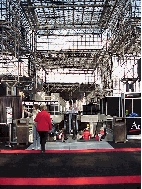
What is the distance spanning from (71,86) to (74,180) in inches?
1555

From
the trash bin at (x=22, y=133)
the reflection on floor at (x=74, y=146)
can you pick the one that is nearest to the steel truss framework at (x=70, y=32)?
the trash bin at (x=22, y=133)

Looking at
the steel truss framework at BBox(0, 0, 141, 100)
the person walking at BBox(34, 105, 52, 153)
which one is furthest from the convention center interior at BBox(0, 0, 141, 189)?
the person walking at BBox(34, 105, 52, 153)

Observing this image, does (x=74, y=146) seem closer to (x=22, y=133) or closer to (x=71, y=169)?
(x=22, y=133)

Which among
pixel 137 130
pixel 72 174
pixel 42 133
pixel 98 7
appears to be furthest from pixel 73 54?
pixel 72 174

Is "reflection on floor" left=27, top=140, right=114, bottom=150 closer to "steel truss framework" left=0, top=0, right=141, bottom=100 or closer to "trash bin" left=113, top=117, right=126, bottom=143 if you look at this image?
"trash bin" left=113, top=117, right=126, bottom=143

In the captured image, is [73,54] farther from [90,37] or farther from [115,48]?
[115,48]

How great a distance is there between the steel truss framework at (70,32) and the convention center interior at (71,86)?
10 centimetres

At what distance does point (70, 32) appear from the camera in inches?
1310

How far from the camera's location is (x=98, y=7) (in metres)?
26.7

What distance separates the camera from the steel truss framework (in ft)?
76.0

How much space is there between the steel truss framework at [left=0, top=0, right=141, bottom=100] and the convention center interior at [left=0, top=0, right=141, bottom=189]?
10 cm

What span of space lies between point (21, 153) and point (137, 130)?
7.94m

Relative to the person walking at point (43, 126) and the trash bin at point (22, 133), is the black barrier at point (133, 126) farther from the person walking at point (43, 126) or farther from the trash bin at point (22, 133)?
the person walking at point (43, 126)

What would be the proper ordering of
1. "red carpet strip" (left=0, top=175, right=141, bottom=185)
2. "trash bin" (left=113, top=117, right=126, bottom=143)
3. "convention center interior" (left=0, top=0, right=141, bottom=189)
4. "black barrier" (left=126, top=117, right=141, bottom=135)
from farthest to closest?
"black barrier" (left=126, top=117, right=141, bottom=135), "trash bin" (left=113, top=117, right=126, bottom=143), "convention center interior" (left=0, top=0, right=141, bottom=189), "red carpet strip" (left=0, top=175, right=141, bottom=185)
